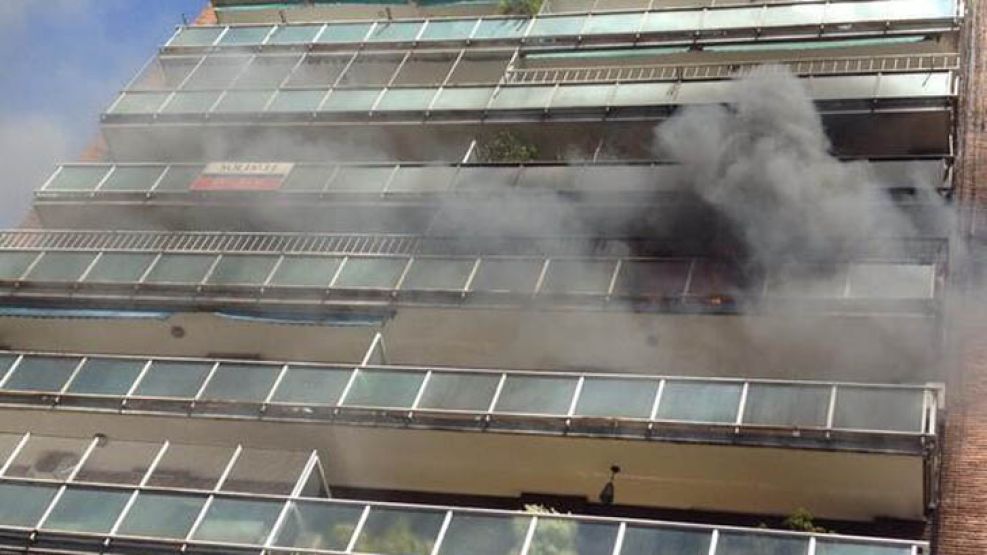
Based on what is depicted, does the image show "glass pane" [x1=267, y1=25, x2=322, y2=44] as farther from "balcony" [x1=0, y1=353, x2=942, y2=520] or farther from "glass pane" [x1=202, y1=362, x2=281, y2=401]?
"glass pane" [x1=202, y1=362, x2=281, y2=401]

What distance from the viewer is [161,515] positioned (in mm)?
13000

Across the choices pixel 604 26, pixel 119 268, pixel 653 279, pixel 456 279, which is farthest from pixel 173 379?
pixel 604 26

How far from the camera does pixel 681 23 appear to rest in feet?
67.2

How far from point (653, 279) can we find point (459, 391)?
9.42ft

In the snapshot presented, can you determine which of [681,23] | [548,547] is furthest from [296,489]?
[681,23]

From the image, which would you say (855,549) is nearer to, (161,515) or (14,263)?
(161,515)

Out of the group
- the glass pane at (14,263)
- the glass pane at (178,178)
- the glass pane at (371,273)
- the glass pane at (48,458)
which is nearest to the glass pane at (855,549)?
the glass pane at (371,273)

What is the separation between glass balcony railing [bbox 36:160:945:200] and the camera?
16.2 meters

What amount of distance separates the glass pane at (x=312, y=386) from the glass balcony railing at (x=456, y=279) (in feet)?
5.72

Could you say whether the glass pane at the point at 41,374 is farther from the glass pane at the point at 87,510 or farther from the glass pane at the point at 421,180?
the glass pane at the point at 421,180

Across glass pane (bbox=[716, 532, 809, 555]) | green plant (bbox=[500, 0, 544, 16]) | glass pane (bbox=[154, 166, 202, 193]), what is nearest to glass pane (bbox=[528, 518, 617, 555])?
glass pane (bbox=[716, 532, 809, 555])

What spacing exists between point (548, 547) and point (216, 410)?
472cm

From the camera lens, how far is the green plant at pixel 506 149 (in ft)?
61.3

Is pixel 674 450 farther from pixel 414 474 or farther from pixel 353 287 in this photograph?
pixel 353 287
